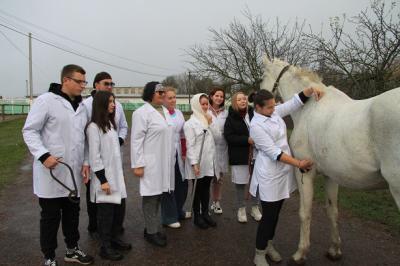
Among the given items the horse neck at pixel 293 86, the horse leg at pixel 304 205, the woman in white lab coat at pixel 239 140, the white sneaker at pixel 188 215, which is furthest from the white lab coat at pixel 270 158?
the white sneaker at pixel 188 215

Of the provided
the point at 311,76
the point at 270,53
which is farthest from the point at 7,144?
the point at 311,76

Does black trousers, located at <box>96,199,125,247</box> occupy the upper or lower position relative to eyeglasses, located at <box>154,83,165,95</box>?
lower

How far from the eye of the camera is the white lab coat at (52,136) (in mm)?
3119

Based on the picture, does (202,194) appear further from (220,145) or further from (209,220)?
(220,145)

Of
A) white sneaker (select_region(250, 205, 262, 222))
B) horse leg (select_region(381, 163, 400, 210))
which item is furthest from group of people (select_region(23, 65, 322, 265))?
horse leg (select_region(381, 163, 400, 210))

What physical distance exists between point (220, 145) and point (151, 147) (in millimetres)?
1253

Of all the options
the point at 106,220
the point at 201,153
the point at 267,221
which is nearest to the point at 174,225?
the point at 201,153

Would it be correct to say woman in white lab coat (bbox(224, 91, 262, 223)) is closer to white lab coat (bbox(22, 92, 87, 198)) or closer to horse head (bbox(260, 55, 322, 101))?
horse head (bbox(260, 55, 322, 101))

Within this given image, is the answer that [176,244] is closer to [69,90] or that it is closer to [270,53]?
[69,90]

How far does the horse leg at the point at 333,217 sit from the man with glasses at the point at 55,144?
2.57 metres

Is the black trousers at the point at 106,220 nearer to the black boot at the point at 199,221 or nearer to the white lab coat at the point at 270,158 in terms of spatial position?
the black boot at the point at 199,221

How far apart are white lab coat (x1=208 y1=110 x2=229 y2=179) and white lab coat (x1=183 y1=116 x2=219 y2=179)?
164 mm

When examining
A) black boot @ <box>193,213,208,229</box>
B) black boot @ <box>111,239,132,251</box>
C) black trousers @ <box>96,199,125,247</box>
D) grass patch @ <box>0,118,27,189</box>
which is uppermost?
black trousers @ <box>96,199,125,247</box>

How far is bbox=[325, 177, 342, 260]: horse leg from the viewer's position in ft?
11.9
